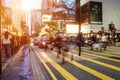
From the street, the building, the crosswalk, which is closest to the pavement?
the street

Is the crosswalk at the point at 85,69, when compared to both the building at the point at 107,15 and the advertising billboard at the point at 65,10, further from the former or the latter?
the building at the point at 107,15

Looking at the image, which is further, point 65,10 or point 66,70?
point 65,10

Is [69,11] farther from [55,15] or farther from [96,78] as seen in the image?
[96,78]

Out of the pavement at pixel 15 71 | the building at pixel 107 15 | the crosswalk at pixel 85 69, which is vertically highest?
the building at pixel 107 15

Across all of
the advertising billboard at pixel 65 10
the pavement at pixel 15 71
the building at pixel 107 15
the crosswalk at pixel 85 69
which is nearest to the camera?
the crosswalk at pixel 85 69

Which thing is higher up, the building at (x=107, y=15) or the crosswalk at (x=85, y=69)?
the building at (x=107, y=15)

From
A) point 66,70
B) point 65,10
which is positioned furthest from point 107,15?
point 66,70

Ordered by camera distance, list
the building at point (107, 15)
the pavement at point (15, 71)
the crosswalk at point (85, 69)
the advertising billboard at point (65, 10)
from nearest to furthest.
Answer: the crosswalk at point (85, 69) → the pavement at point (15, 71) → the advertising billboard at point (65, 10) → the building at point (107, 15)

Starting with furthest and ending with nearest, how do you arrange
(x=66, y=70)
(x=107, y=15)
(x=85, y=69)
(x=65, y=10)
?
1. (x=107, y=15)
2. (x=65, y=10)
3. (x=85, y=69)
4. (x=66, y=70)

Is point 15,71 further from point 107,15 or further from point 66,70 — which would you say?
point 107,15

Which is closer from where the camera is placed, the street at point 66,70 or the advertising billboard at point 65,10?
the street at point 66,70

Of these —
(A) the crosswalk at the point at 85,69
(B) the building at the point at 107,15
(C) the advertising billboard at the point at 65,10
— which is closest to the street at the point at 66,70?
(A) the crosswalk at the point at 85,69

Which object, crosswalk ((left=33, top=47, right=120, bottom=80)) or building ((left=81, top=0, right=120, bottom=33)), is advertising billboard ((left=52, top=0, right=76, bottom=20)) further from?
crosswalk ((left=33, top=47, right=120, bottom=80))

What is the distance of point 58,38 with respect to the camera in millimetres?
17109
